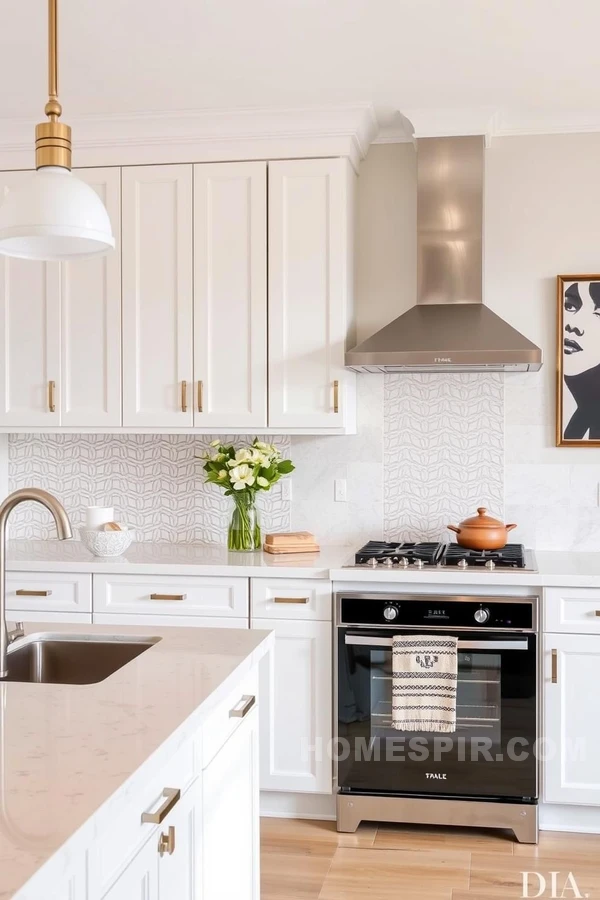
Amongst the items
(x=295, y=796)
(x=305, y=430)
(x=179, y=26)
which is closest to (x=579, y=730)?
(x=295, y=796)

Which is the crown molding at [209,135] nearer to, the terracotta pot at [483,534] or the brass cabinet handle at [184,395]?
the brass cabinet handle at [184,395]

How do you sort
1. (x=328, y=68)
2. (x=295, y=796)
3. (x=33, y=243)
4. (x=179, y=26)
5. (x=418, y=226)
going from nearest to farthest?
(x=33, y=243), (x=179, y=26), (x=328, y=68), (x=295, y=796), (x=418, y=226)

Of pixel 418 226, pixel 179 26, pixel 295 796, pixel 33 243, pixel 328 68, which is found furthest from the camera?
pixel 418 226

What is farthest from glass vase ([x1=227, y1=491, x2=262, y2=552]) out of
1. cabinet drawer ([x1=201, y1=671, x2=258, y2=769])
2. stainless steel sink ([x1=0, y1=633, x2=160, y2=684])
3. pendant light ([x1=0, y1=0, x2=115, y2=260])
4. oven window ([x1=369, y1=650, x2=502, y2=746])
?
pendant light ([x1=0, y1=0, x2=115, y2=260])

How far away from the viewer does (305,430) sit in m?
3.67

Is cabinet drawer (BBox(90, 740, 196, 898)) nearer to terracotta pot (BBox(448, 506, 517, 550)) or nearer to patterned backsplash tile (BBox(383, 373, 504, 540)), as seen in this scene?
terracotta pot (BBox(448, 506, 517, 550))

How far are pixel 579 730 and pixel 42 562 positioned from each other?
2.05m

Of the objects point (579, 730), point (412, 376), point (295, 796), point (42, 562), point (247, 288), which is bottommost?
point (295, 796)

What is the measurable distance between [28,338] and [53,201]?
7.25 ft

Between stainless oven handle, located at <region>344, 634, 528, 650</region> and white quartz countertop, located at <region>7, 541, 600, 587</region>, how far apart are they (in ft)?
0.66

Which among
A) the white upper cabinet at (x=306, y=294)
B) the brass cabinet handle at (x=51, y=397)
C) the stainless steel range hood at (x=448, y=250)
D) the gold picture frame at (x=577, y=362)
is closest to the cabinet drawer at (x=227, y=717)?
the white upper cabinet at (x=306, y=294)

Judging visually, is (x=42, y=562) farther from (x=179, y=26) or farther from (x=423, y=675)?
(x=179, y=26)

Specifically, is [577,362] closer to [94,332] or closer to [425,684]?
[425,684]

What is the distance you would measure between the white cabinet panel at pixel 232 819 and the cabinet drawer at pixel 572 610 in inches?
53.7
